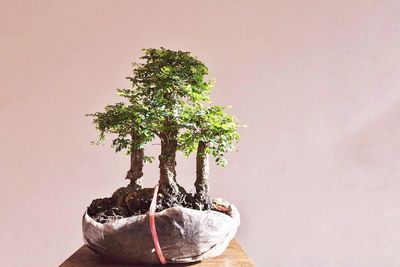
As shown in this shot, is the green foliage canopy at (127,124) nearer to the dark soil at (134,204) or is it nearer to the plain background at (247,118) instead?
the dark soil at (134,204)

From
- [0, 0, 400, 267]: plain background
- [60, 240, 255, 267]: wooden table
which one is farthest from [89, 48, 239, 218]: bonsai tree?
[0, 0, 400, 267]: plain background

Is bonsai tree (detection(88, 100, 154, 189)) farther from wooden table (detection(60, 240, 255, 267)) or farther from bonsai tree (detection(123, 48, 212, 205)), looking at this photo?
wooden table (detection(60, 240, 255, 267))

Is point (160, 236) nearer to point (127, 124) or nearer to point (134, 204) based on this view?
point (134, 204)

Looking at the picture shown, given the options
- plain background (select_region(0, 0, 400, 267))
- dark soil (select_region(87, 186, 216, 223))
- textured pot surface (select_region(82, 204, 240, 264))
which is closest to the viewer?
textured pot surface (select_region(82, 204, 240, 264))

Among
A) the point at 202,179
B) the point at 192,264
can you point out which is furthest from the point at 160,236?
the point at 202,179

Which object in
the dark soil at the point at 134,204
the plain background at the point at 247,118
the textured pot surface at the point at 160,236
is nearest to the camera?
the textured pot surface at the point at 160,236

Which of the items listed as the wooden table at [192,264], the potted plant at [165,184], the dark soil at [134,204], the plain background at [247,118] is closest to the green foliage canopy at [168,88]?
the potted plant at [165,184]

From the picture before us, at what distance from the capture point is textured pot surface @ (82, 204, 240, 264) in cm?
102

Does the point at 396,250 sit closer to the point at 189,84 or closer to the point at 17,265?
the point at 189,84

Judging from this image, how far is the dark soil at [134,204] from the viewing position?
1.13m

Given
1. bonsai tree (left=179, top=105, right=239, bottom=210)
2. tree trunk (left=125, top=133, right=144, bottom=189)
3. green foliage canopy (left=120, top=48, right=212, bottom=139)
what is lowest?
tree trunk (left=125, top=133, right=144, bottom=189)

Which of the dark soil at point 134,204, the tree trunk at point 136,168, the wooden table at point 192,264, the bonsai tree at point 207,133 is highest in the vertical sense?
the bonsai tree at point 207,133

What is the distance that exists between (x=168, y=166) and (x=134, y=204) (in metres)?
0.13

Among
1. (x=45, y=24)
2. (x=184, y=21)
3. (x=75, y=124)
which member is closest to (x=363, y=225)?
(x=184, y=21)
